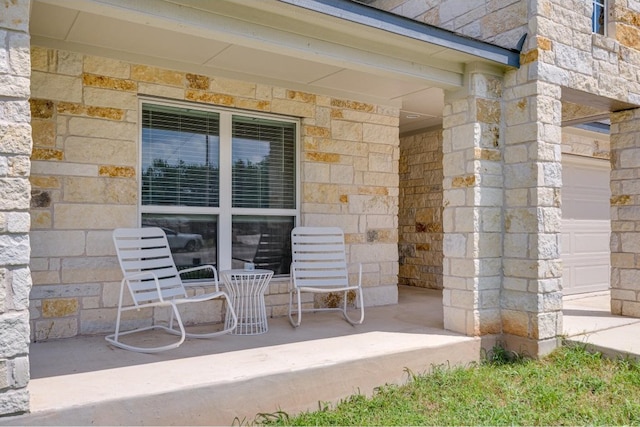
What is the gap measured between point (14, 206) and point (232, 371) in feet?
5.15

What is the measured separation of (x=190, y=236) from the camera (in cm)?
466

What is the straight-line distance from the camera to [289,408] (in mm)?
3236

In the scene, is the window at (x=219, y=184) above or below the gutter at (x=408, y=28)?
below

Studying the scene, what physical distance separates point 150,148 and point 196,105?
1.92ft

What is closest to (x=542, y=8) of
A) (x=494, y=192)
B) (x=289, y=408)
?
(x=494, y=192)

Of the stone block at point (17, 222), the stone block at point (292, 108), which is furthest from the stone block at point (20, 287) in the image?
the stone block at point (292, 108)

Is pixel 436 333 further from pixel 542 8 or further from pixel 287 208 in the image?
pixel 542 8

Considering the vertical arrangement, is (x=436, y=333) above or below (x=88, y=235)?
below

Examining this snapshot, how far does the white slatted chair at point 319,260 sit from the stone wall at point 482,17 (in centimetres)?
227

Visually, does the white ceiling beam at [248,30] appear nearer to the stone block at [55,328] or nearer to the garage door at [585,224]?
the stone block at [55,328]

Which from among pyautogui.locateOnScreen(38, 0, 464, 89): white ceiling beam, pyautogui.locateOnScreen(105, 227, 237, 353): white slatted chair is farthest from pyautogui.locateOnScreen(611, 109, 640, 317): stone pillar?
pyautogui.locateOnScreen(105, 227, 237, 353): white slatted chair

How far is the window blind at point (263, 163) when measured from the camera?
492cm

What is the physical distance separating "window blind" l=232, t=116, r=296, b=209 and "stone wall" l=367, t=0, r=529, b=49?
1761 mm

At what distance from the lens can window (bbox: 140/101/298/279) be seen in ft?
14.8
